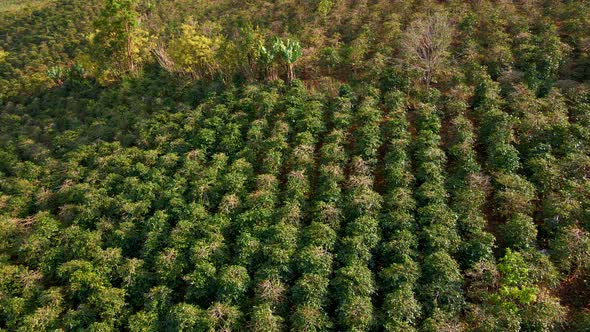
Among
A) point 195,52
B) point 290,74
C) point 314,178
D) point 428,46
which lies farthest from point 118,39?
point 428,46

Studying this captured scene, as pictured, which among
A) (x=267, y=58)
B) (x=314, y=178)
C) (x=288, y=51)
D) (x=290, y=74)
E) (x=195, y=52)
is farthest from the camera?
(x=195, y=52)

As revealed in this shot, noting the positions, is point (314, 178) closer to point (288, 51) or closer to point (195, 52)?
point (288, 51)

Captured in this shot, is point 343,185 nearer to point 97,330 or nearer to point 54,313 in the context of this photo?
point 97,330

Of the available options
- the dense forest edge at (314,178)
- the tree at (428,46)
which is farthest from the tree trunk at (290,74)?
the tree at (428,46)

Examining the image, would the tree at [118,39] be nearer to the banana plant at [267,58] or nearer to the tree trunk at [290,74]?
the banana plant at [267,58]

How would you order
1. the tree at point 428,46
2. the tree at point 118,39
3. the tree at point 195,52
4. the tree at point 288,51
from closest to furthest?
1. the tree at point 428,46
2. the tree at point 288,51
3. the tree at point 195,52
4. the tree at point 118,39

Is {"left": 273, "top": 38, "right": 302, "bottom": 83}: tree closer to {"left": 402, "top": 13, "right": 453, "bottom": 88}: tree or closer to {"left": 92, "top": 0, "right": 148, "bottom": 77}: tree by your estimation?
{"left": 402, "top": 13, "right": 453, "bottom": 88}: tree

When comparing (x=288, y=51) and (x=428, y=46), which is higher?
(x=428, y=46)
